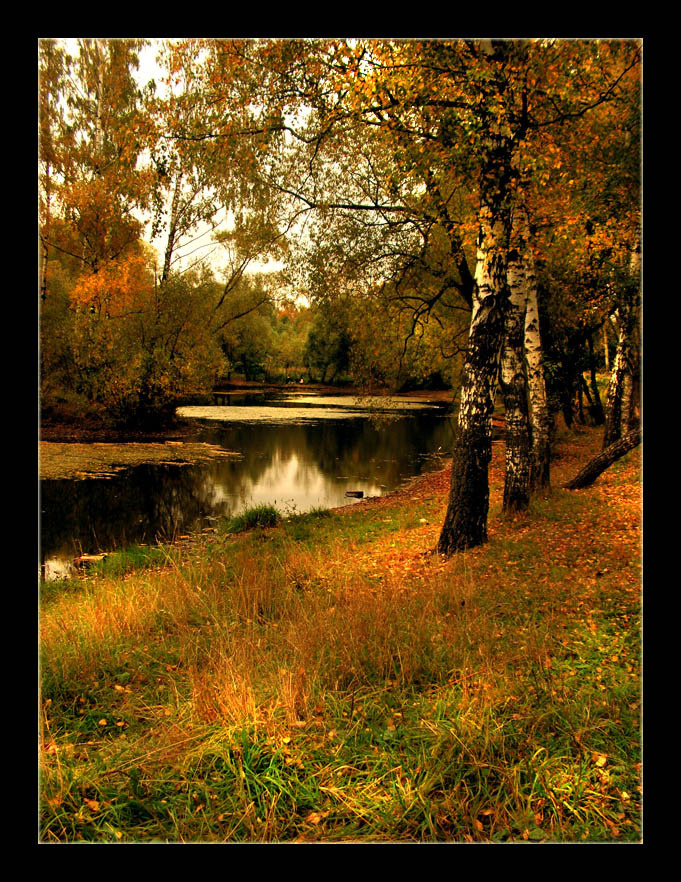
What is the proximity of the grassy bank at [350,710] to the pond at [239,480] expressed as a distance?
18.6 feet

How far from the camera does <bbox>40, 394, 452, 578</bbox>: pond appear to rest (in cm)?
1170

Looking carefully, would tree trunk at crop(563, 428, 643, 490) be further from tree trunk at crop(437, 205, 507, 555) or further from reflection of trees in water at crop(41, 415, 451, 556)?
reflection of trees in water at crop(41, 415, 451, 556)

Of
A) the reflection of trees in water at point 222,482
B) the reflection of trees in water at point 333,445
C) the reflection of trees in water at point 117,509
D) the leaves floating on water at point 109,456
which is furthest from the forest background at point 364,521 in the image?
the reflection of trees in water at point 333,445

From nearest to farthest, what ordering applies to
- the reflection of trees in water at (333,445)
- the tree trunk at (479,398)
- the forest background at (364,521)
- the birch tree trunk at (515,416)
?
the forest background at (364,521) < the tree trunk at (479,398) < the birch tree trunk at (515,416) < the reflection of trees in water at (333,445)

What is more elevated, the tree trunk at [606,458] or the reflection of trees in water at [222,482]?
the tree trunk at [606,458]

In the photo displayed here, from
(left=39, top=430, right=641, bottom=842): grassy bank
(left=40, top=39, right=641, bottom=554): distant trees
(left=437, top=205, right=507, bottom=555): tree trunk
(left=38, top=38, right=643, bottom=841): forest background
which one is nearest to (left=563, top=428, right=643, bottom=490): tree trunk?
(left=38, top=38, right=643, bottom=841): forest background

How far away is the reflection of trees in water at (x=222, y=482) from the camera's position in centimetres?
1176

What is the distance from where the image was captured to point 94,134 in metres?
6.88

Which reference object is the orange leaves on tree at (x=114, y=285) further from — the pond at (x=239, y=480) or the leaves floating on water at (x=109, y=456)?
the leaves floating on water at (x=109, y=456)

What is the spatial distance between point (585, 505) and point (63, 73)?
8.95 metres

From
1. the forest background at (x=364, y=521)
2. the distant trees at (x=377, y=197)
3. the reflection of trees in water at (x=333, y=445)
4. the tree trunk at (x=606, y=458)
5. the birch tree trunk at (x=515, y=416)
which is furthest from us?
the reflection of trees in water at (x=333, y=445)

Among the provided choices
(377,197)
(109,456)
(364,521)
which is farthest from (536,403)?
(109,456)
